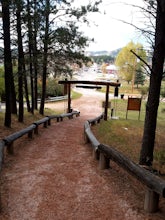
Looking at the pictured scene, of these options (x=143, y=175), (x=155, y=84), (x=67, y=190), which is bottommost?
(x=67, y=190)

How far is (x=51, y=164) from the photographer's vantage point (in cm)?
754

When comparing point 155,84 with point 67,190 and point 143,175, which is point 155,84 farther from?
point 67,190

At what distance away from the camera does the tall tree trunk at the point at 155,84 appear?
6430mm

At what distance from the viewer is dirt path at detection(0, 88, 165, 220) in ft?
15.7

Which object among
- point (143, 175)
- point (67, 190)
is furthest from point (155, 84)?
point (67, 190)

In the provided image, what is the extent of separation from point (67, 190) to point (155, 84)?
320cm

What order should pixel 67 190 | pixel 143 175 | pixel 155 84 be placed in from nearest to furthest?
pixel 143 175
pixel 67 190
pixel 155 84

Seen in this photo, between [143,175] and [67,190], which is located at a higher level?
[143,175]

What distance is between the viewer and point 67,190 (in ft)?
18.7

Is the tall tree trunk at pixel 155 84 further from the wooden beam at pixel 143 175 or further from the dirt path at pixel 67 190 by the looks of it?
the wooden beam at pixel 143 175

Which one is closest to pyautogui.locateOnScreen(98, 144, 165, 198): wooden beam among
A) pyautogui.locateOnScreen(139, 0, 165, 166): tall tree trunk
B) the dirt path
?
the dirt path

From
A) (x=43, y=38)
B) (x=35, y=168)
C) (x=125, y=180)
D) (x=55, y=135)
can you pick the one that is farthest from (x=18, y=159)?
(x=43, y=38)

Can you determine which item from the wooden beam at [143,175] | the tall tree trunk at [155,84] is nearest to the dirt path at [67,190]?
the wooden beam at [143,175]

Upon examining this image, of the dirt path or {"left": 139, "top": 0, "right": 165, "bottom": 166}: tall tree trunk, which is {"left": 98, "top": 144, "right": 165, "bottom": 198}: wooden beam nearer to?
the dirt path
